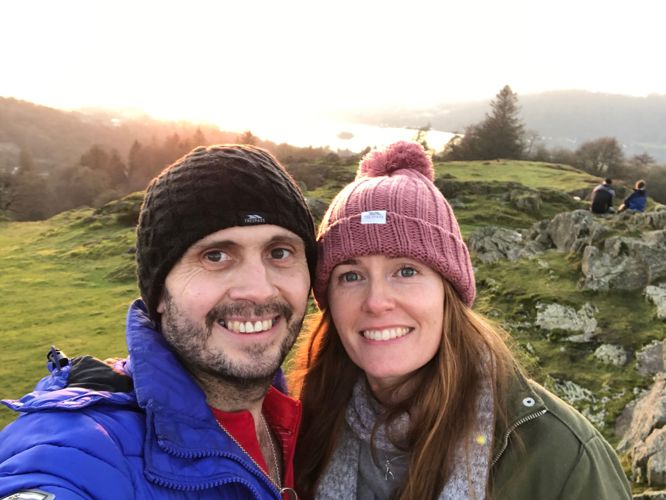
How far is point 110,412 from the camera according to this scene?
205 cm

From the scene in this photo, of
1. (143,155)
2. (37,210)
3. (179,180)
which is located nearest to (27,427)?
(179,180)

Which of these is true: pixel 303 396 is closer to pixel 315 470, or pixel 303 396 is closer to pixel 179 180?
pixel 315 470

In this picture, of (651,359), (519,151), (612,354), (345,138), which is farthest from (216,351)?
(345,138)

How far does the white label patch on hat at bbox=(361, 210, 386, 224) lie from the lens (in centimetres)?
285

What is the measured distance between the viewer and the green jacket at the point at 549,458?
237 centimetres

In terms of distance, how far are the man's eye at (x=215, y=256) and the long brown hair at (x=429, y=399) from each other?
120cm

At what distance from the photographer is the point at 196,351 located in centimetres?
237

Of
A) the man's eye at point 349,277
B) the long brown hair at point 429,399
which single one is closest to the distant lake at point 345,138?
the long brown hair at point 429,399

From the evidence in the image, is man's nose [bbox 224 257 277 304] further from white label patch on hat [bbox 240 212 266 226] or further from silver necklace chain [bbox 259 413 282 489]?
silver necklace chain [bbox 259 413 282 489]

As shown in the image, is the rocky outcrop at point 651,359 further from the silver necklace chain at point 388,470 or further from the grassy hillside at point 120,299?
the silver necklace chain at point 388,470

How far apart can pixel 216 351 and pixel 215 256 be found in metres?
0.46

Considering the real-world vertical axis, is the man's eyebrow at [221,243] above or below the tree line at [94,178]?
above

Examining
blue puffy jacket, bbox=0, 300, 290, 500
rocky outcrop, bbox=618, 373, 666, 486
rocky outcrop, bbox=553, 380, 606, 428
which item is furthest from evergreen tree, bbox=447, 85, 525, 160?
blue puffy jacket, bbox=0, 300, 290, 500

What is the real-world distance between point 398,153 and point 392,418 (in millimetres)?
1643
